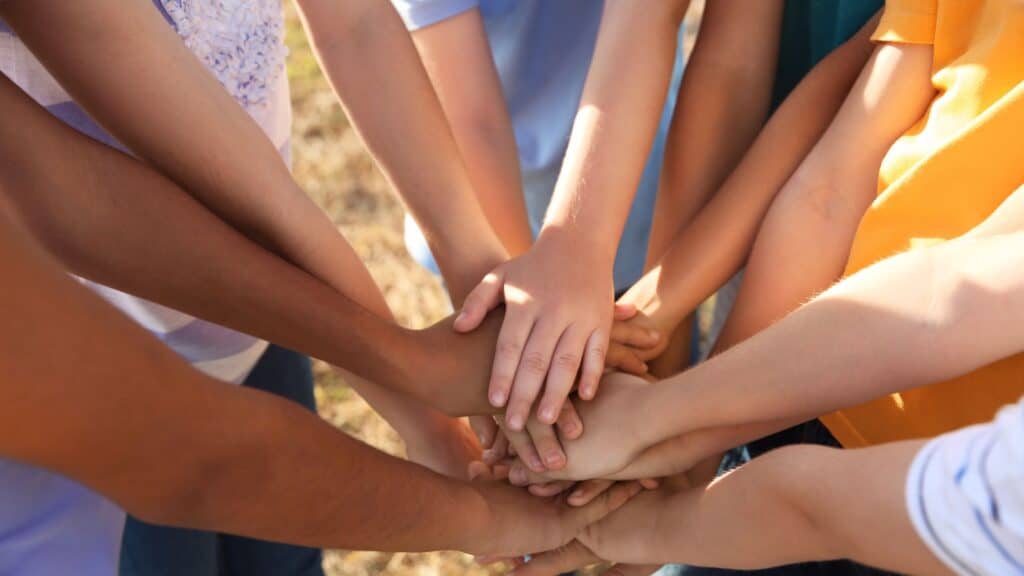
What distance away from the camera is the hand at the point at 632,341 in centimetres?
119

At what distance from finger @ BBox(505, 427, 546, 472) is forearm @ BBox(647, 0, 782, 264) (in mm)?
259

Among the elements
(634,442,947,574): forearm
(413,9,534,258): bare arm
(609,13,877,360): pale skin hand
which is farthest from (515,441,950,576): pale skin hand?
(413,9,534,258): bare arm

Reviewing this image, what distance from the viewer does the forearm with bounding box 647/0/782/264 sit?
1.20 metres

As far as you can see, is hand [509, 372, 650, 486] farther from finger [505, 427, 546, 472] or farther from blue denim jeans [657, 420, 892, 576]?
blue denim jeans [657, 420, 892, 576]

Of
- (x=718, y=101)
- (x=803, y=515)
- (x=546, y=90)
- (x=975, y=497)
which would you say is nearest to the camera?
(x=975, y=497)

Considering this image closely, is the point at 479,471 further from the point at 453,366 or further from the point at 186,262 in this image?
the point at 186,262

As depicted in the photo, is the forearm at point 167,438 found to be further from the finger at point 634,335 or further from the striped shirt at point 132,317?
the finger at point 634,335

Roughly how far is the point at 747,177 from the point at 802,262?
0.12m

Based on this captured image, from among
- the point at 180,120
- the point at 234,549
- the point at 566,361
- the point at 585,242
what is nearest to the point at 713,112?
the point at 585,242

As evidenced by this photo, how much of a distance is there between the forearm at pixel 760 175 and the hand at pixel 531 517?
0.22 m

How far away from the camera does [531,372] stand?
3.67 ft

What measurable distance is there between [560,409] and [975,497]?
0.49m

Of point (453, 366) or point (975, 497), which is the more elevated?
point (975, 497)

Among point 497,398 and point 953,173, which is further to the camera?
point 497,398
